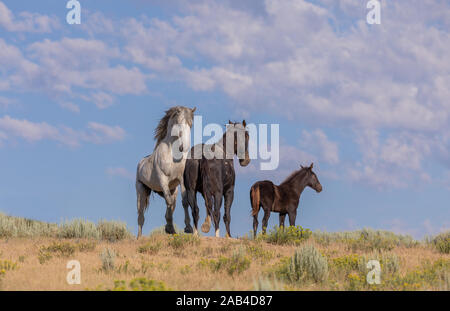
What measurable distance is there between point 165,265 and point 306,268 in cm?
316

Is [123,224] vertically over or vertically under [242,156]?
under

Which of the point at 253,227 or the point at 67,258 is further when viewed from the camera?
the point at 253,227

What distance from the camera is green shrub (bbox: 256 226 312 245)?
14.8 metres

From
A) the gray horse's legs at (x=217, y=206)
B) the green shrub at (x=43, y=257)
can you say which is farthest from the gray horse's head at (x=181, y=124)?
the green shrub at (x=43, y=257)

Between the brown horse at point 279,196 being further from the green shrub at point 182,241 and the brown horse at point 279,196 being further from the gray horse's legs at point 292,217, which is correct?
the green shrub at point 182,241

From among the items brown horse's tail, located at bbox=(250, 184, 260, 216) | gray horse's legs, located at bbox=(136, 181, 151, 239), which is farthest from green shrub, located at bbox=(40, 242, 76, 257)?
brown horse's tail, located at bbox=(250, 184, 260, 216)

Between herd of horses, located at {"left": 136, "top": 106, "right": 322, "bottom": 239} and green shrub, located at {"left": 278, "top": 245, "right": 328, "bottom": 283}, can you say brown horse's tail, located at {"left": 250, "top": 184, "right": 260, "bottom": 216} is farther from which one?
green shrub, located at {"left": 278, "top": 245, "right": 328, "bottom": 283}

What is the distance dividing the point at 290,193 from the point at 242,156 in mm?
3428

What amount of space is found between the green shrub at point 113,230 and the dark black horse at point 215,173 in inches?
203

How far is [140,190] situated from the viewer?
1627 centimetres
